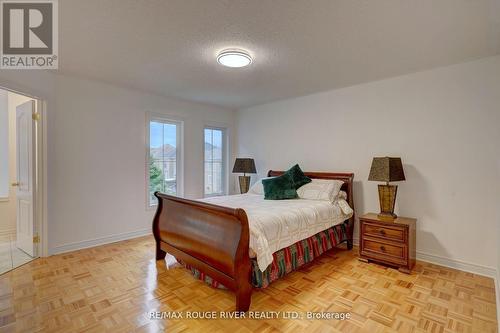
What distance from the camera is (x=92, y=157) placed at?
349 cm

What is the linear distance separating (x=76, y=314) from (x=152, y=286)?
627 millimetres

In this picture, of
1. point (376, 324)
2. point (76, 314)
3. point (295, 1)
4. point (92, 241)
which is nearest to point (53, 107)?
point (92, 241)

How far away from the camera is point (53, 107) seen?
3.15 m

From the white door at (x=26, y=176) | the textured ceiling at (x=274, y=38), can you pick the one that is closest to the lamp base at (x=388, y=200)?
the textured ceiling at (x=274, y=38)

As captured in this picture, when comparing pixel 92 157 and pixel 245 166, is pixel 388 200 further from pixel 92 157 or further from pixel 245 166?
pixel 92 157

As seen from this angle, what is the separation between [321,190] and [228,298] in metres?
1.91

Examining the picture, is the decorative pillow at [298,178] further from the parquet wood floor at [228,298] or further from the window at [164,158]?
the window at [164,158]

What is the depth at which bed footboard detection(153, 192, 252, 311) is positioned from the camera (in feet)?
6.53

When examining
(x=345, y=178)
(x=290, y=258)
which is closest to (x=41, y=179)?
(x=290, y=258)

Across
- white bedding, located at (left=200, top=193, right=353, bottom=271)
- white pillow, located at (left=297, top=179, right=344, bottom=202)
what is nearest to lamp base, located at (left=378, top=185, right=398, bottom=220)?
white bedding, located at (left=200, top=193, right=353, bottom=271)

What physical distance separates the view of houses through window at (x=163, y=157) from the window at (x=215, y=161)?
2.26 feet

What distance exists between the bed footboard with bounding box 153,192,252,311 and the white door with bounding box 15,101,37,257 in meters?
1.68

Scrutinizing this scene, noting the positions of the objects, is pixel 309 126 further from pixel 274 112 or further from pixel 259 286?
pixel 259 286

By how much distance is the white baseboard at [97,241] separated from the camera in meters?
3.21
